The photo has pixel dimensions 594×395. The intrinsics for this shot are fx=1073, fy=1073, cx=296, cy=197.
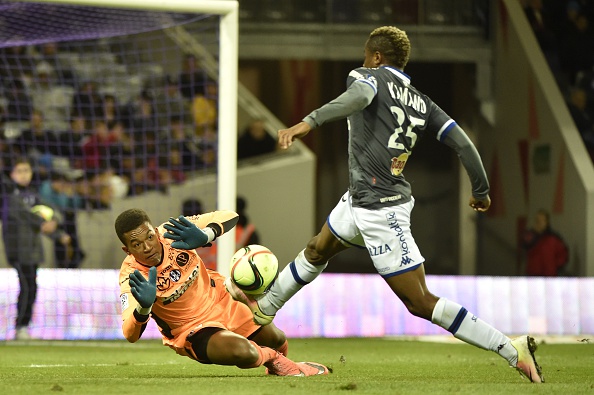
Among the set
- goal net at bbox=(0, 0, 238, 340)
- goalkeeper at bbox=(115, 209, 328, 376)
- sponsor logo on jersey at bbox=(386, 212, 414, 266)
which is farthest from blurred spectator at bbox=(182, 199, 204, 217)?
sponsor logo on jersey at bbox=(386, 212, 414, 266)

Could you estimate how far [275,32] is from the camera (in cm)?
1723

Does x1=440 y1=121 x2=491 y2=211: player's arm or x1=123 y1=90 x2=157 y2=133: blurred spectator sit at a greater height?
x1=440 y1=121 x2=491 y2=211: player's arm

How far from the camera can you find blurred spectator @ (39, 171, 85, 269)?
12.5 meters

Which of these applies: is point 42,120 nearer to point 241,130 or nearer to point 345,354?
point 241,130

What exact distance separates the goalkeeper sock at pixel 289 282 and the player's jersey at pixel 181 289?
0.45 m

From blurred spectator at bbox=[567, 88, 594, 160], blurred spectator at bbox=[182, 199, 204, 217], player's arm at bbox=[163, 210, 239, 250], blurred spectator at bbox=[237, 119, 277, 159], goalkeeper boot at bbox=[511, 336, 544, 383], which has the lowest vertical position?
blurred spectator at bbox=[182, 199, 204, 217]

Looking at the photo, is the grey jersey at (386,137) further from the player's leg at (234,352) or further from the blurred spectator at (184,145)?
the blurred spectator at (184,145)

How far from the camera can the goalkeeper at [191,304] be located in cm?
578

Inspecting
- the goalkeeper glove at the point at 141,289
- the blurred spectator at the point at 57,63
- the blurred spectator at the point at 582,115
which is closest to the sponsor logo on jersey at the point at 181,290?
the goalkeeper glove at the point at 141,289

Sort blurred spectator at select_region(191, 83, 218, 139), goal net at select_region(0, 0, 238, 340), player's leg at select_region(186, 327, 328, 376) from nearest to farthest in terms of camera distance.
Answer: player's leg at select_region(186, 327, 328, 376) < goal net at select_region(0, 0, 238, 340) < blurred spectator at select_region(191, 83, 218, 139)

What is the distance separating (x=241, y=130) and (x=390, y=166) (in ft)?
37.1

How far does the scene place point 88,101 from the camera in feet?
48.7

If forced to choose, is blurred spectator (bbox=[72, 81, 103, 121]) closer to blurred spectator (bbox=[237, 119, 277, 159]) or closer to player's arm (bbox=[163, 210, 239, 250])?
blurred spectator (bbox=[237, 119, 277, 159])

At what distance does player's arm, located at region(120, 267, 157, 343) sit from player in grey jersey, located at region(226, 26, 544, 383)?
0.64 m
